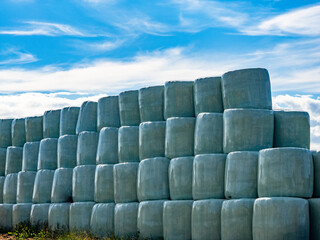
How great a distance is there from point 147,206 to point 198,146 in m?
1.42

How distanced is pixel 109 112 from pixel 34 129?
287 centimetres

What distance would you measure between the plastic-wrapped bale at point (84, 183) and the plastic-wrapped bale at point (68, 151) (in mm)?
574

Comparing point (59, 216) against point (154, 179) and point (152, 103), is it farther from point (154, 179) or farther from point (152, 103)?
point (152, 103)

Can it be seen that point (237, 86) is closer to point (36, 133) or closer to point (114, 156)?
point (114, 156)

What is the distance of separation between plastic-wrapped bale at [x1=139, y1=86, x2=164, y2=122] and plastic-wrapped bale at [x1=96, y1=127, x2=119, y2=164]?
78cm

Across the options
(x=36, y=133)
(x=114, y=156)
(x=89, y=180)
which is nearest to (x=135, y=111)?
(x=114, y=156)

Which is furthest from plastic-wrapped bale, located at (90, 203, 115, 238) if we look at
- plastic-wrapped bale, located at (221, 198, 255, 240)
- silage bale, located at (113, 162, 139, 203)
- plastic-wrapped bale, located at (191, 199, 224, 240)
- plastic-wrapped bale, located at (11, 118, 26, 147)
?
plastic-wrapped bale, located at (11, 118, 26, 147)

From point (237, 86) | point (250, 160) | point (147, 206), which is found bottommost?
point (147, 206)

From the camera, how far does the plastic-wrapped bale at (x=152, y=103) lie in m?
10.3

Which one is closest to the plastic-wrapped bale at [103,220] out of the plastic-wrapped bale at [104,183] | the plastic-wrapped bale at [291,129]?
the plastic-wrapped bale at [104,183]

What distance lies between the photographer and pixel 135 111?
1079 cm

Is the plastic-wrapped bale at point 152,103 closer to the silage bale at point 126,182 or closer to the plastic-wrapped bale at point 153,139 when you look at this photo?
the plastic-wrapped bale at point 153,139

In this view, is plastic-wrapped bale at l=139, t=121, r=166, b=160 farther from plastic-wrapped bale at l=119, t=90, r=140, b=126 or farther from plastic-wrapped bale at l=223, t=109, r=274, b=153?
plastic-wrapped bale at l=223, t=109, r=274, b=153

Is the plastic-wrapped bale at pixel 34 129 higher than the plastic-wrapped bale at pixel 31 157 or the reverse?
higher
